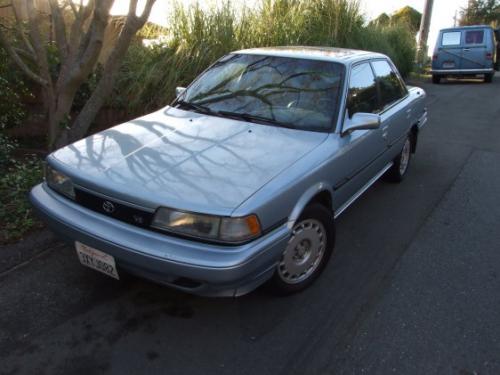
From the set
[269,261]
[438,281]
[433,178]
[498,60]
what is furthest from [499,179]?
[498,60]

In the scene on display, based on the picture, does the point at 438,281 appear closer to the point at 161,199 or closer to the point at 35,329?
the point at 161,199

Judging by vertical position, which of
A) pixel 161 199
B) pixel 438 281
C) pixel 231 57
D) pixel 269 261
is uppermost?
pixel 231 57

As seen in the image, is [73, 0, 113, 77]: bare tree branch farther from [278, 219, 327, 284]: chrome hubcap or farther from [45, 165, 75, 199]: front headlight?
[278, 219, 327, 284]: chrome hubcap

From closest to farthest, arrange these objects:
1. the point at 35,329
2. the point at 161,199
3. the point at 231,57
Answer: the point at 161,199 → the point at 35,329 → the point at 231,57

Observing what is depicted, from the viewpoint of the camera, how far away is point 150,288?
3047mm

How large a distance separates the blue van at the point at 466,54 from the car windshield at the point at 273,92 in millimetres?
12293

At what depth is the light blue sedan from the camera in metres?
2.37

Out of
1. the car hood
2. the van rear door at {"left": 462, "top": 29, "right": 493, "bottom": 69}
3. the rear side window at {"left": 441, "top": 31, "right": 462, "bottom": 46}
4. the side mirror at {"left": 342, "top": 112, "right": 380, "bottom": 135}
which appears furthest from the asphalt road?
the rear side window at {"left": 441, "top": 31, "right": 462, "bottom": 46}

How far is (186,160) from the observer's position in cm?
278

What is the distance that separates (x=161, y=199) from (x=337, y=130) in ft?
4.87

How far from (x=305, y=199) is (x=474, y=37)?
14.2 m

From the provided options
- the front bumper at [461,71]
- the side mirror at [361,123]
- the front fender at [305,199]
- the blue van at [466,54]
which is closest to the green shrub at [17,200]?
the front fender at [305,199]

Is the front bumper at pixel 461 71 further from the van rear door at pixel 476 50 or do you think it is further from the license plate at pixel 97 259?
the license plate at pixel 97 259

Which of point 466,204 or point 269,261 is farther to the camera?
point 466,204
